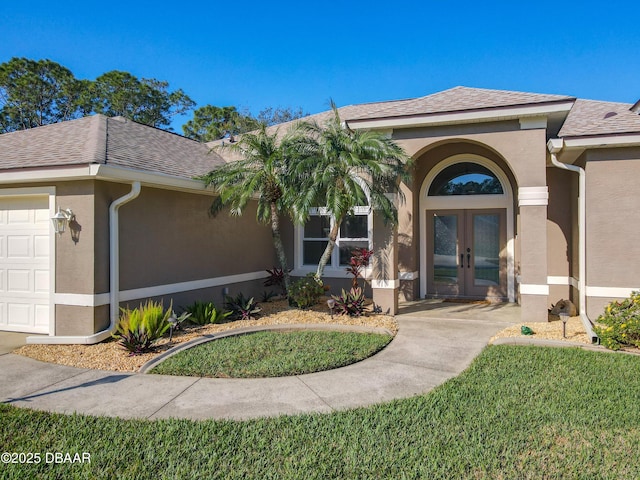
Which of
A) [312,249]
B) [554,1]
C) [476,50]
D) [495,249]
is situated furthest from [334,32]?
[495,249]

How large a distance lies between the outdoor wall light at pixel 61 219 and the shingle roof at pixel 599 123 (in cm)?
993

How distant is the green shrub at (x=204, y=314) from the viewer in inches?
347

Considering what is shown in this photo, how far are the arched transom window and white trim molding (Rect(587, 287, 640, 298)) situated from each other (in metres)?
4.08

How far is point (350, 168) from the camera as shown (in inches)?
352

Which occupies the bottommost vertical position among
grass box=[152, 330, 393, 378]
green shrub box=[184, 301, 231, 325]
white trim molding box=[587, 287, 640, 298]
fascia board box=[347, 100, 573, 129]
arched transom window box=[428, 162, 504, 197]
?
grass box=[152, 330, 393, 378]

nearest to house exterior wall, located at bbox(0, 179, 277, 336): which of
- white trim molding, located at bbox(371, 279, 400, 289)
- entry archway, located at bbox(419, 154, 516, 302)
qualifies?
white trim molding, located at bbox(371, 279, 400, 289)

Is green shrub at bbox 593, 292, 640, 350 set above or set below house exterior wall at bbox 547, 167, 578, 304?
below

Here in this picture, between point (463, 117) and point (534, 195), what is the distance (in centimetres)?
225

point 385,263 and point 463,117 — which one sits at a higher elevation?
point 463,117

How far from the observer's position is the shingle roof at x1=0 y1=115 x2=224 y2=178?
795cm

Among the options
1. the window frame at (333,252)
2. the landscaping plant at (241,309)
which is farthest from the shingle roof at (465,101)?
the landscaping plant at (241,309)

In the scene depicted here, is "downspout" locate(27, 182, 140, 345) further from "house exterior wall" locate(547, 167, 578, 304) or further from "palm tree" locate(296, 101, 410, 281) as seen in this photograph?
"house exterior wall" locate(547, 167, 578, 304)

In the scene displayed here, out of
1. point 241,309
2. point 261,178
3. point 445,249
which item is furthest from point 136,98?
point 445,249

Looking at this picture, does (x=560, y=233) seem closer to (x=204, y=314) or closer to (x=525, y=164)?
(x=525, y=164)
